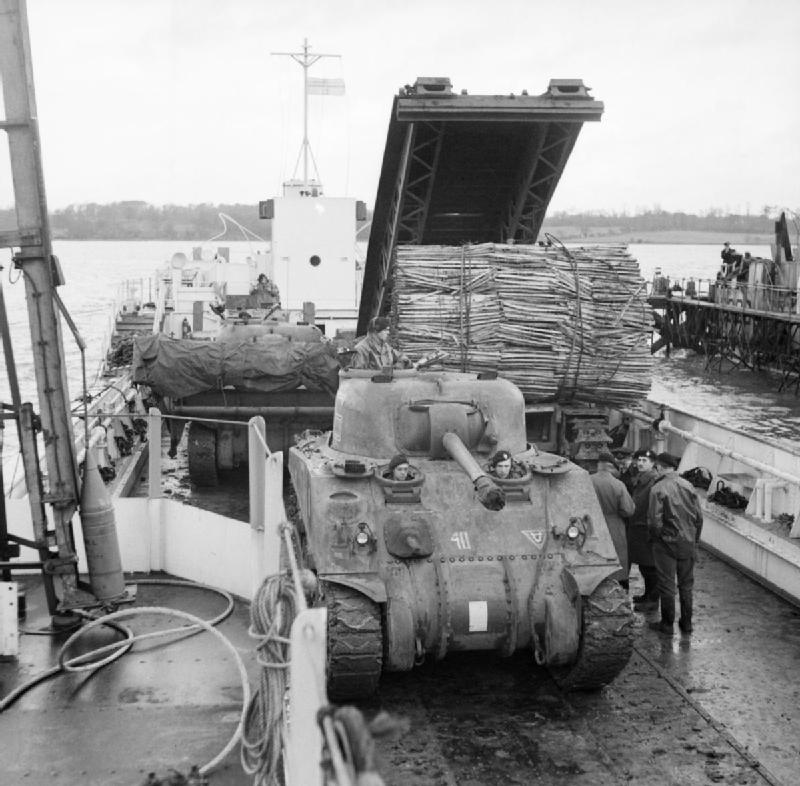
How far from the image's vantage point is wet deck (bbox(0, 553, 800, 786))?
6.64 metres

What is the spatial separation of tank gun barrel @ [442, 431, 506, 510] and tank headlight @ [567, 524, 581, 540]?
0.52 meters

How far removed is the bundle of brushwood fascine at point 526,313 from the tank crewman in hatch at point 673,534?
10.0 feet

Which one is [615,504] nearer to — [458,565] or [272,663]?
[458,565]

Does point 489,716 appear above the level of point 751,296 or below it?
above

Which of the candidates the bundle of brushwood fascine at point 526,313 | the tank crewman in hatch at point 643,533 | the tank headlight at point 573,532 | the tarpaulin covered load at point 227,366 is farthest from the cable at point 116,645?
the tarpaulin covered load at point 227,366

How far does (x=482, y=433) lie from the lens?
887cm

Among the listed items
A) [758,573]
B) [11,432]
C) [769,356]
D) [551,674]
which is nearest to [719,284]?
[769,356]

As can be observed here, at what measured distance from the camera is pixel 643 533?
9.43 meters

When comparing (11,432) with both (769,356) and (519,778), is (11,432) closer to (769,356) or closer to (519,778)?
(519,778)

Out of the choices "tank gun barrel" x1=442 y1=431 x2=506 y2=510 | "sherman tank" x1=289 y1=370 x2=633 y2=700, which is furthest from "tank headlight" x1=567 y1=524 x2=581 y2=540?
"tank gun barrel" x1=442 y1=431 x2=506 y2=510

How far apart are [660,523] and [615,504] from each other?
39cm

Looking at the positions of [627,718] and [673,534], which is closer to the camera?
[627,718]

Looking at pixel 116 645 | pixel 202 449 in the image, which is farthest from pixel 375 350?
pixel 116 645

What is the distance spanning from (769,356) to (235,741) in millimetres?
34246
